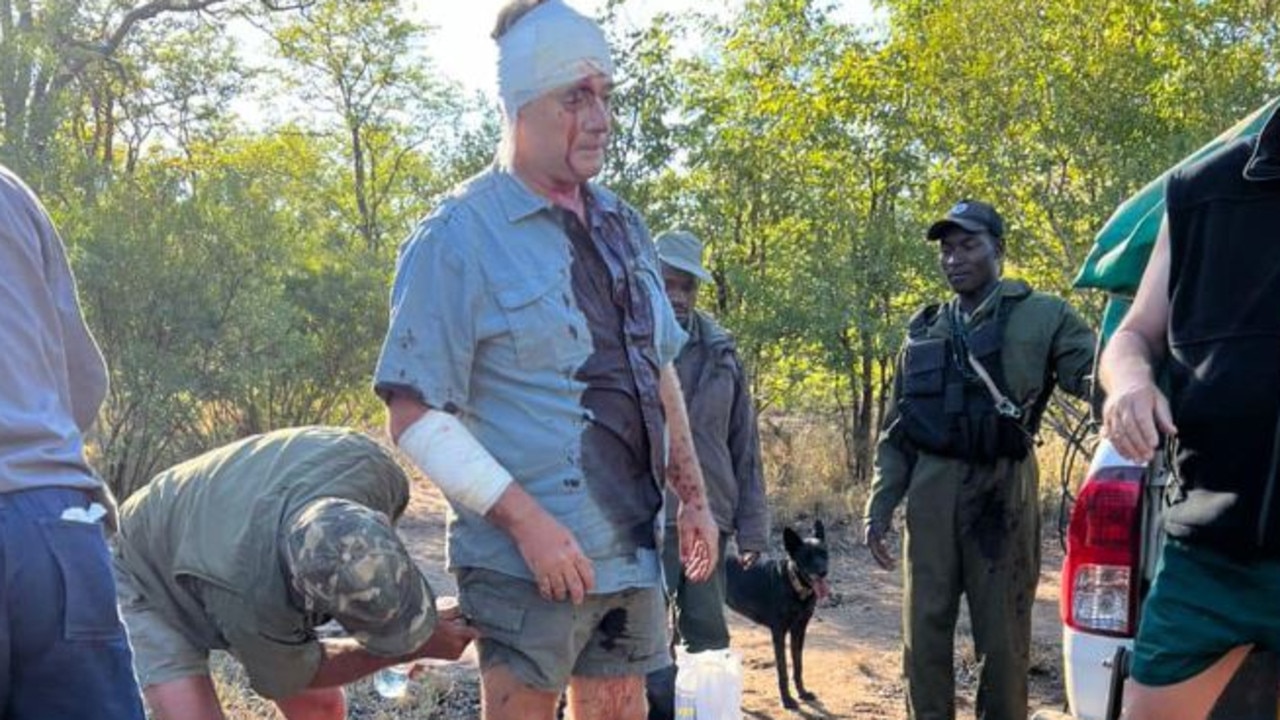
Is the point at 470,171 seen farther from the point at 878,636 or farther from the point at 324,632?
the point at 324,632

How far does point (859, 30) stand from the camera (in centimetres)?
1142

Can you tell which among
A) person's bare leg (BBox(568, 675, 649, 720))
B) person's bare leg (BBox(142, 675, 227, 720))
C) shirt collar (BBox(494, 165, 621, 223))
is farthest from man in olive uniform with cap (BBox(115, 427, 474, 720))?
shirt collar (BBox(494, 165, 621, 223))

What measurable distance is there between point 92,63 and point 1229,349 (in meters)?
15.2

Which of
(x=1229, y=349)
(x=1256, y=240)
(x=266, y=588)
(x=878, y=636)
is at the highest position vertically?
(x=1256, y=240)

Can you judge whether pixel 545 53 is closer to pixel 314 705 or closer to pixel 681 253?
pixel 314 705

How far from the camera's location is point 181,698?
3.15 m

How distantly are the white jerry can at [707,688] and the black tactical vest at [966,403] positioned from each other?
1.13 m

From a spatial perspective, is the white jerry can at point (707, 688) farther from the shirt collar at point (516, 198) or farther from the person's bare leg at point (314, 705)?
the shirt collar at point (516, 198)

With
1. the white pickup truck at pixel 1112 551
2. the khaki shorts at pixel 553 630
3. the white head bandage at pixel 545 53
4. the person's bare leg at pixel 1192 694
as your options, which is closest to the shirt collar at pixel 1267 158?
the white pickup truck at pixel 1112 551

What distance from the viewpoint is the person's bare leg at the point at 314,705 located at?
128 inches

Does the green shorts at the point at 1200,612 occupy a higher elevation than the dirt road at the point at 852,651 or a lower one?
higher

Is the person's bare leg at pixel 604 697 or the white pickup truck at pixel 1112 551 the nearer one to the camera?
the person's bare leg at pixel 604 697

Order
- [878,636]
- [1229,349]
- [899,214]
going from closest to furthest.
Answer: [1229,349] → [878,636] → [899,214]

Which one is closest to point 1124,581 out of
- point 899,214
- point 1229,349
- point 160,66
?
point 1229,349
